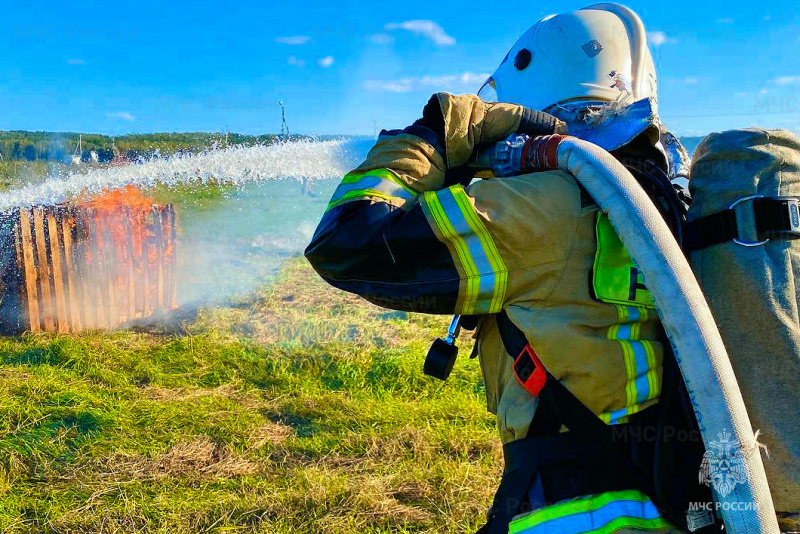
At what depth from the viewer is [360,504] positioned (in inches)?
155

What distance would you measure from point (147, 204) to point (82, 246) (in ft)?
4.15

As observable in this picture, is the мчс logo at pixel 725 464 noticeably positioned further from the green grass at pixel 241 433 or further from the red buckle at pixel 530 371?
the green grass at pixel 241 433

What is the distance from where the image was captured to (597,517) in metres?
1.51

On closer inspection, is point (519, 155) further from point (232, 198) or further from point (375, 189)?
point (232, 198)

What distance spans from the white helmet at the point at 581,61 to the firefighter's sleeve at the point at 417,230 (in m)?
0.67

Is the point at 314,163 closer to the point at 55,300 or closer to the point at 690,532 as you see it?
the point at 55,300

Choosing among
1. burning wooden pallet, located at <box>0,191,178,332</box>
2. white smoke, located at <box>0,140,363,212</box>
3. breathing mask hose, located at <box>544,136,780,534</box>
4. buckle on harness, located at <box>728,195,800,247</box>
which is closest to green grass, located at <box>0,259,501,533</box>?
burning wooden pallet, located at <box>0,191,178,332</box>

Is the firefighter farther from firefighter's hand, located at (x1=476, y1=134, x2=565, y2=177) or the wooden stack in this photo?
the wooden stack

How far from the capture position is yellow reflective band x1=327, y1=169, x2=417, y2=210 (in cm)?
158

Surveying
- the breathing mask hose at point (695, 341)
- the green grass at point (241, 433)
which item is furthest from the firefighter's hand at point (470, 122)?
the green grass at point (241, 433)

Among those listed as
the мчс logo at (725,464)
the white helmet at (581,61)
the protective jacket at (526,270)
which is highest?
the white helmet at (581,61)

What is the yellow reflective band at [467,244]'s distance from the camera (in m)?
1.48

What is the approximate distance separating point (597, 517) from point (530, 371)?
1.31 ft

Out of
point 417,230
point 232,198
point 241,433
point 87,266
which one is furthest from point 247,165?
point 417,230
